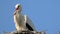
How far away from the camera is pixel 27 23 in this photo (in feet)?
90.9

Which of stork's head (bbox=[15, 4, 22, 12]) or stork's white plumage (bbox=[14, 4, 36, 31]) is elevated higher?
stork's head (bbox=[15, 4, 22, 12])

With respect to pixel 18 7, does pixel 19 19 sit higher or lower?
lower

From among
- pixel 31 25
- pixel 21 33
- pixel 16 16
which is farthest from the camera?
pixel 31 25

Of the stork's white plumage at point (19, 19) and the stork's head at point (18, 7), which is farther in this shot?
the stork's head at point (18, 7)

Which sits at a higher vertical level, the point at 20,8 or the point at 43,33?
the point at 20,8

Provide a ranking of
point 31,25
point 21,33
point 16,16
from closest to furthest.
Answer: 1. point 21,33
2. point 16,16
3. point 31,25

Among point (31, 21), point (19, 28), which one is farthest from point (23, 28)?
point (31, 21)

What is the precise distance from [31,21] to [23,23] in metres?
1.72

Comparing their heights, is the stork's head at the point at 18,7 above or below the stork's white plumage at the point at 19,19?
above

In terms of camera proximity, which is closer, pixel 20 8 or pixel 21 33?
pixel 21 33

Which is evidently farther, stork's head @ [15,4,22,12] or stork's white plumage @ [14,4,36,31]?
stork's head @ [15,4,22,12]

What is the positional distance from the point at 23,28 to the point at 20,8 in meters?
1.42

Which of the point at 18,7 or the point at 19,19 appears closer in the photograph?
the point at 19,19

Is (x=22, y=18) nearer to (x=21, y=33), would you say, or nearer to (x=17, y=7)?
(x=17, y=7)
